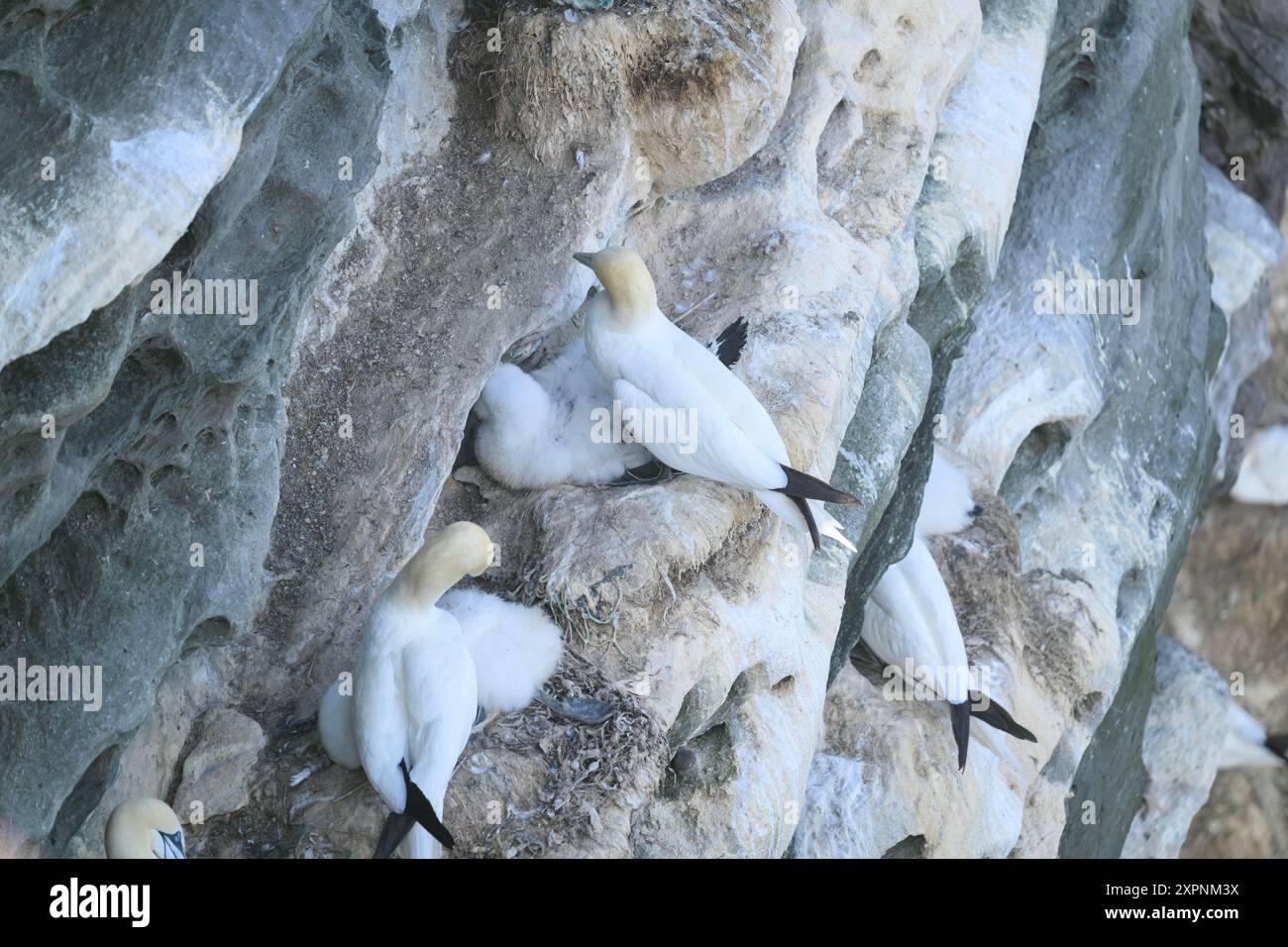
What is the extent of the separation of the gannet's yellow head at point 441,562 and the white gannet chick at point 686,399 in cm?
95

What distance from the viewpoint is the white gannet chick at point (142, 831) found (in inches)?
173

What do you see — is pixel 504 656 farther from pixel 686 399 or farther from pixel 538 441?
pixel 686 399

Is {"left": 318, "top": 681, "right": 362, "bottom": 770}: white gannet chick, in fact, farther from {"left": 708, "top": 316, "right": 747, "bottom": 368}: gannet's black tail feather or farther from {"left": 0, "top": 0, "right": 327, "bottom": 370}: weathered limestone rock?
{"left": 708, "top": 316, "right": 747, "bottom": 368}: gannet's black tail feather

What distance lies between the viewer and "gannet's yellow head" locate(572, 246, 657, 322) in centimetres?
563

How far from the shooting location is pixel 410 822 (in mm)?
4566

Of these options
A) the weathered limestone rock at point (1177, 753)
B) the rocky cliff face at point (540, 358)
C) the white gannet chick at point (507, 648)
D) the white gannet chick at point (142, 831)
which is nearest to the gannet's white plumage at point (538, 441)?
the rocky cliff face at point (540, 358)

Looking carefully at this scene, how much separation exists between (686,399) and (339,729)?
5.44 ft

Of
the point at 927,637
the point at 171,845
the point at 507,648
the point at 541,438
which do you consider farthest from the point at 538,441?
the point at 927,637

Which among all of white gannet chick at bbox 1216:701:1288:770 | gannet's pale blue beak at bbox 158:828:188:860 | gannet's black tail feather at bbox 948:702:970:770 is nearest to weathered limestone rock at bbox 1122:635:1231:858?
white gannet chick at bbox 1216:701:1288:770

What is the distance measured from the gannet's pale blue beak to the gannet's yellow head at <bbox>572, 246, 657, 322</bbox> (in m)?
2.35

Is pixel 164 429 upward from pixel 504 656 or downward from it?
upward

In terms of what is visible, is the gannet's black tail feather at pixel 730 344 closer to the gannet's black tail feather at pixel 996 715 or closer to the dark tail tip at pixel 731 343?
the dark tail tip at pixel 731 343
